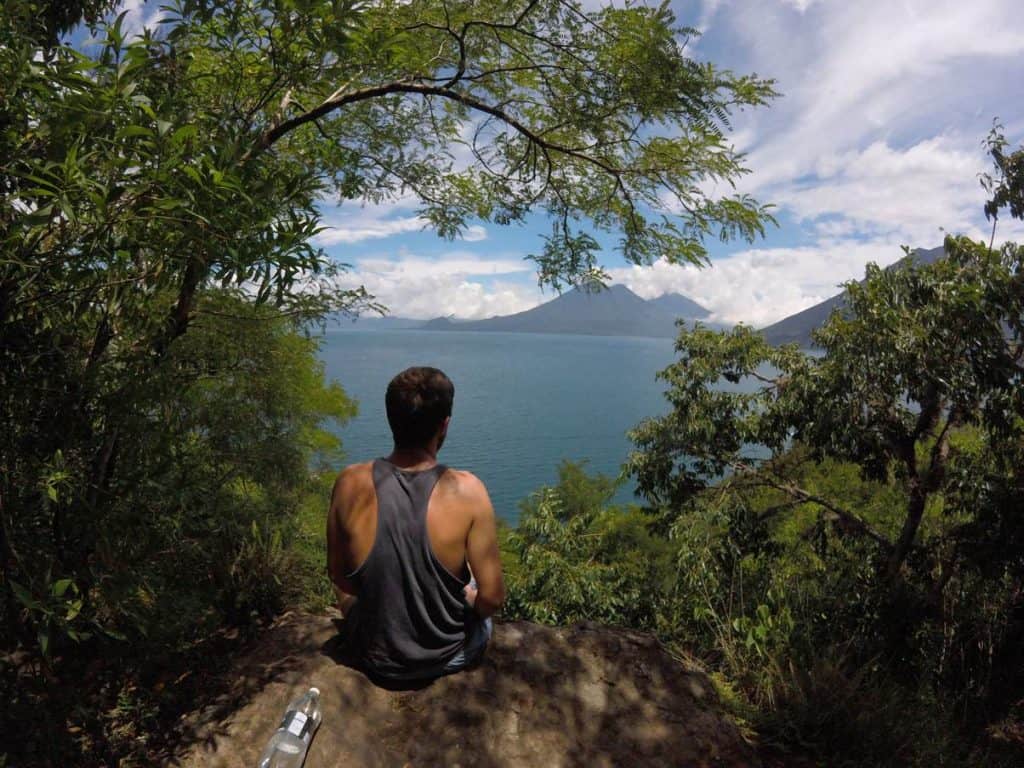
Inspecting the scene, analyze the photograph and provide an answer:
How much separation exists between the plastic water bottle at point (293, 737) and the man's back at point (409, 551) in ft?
0.95

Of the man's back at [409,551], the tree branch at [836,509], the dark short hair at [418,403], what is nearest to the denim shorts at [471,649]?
the man's back at [409,551]

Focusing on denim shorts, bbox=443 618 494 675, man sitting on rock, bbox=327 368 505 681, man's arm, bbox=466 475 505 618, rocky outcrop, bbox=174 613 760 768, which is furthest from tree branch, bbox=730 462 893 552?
man sitting on rock, bbox=327 368 505 681

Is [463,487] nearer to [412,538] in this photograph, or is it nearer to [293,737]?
[412,538]

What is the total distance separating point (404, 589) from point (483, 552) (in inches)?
13.6

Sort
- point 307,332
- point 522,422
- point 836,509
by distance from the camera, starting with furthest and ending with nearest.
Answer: point 522,422
point 836,509
point 307,332

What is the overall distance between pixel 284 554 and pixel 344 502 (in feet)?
10.4

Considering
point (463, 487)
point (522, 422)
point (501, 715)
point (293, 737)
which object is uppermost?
point (463, 487)

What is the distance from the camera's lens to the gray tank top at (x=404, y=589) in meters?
2.21

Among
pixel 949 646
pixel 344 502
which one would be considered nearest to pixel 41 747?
pixel 344 502

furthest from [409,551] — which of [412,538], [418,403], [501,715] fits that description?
[501,715]

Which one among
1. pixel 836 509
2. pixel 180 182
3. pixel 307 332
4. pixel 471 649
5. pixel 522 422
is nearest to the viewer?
pixel 180 182

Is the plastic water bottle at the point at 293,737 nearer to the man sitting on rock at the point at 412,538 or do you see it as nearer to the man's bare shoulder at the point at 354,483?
the man sitting on rock at the point at 412,538

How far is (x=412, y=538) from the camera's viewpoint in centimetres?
221

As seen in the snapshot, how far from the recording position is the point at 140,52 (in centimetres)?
166
